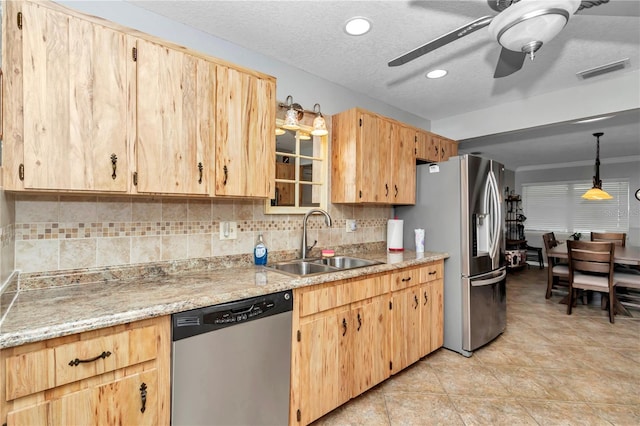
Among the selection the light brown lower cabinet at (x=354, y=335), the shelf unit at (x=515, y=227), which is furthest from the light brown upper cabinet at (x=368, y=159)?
the shelf unit at (x=515, y=227)

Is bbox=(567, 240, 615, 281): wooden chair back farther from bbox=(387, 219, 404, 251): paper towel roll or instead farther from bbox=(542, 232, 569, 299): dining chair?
bbox=(387, 219, 404, 251): paper towel roll

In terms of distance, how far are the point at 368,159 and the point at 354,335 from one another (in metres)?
1.46

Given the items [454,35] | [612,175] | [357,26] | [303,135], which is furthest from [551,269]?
[357,26]

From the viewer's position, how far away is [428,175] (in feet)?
10.1

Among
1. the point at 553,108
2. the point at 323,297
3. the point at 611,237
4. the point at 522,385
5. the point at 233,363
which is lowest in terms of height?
the point at 522,385

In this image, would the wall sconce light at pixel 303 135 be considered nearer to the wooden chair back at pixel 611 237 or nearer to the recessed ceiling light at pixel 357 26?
the recessed ceiling light at pixel 357 26

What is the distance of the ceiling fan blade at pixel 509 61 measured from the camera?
1805 mm

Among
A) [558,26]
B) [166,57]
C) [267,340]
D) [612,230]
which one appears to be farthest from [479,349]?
[612,230]

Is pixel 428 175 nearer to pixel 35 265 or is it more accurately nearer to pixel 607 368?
pixel 607 368

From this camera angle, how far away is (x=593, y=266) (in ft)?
12.1

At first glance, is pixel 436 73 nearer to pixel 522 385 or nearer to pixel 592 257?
pixel 522 385

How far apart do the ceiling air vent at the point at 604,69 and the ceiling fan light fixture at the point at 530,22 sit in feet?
5.58

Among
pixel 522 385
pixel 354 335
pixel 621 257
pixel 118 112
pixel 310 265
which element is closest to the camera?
pixel 118 112

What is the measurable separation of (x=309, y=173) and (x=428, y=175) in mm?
1217
